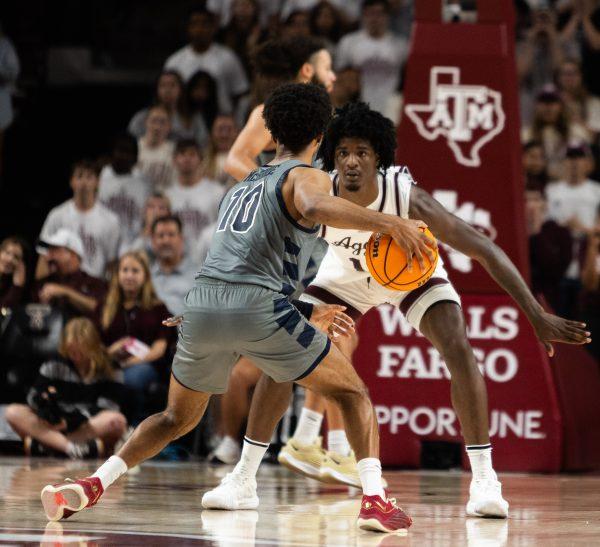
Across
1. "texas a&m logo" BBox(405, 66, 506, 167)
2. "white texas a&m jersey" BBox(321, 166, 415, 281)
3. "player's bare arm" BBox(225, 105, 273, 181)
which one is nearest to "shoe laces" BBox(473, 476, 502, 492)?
"white texas a&m jersey" BBox(321, 166, 415, 281)

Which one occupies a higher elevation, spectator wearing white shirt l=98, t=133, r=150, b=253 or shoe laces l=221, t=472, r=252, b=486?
spectator wearing white shirt l=98, t=133, r=150, b=253

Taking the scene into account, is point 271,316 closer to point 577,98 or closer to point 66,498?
point 66,498

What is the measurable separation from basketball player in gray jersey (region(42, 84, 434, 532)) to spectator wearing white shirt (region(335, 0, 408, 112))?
6231 mm

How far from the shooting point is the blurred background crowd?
8.61 metres

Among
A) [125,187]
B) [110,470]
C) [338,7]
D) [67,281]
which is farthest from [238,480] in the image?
[338,7]

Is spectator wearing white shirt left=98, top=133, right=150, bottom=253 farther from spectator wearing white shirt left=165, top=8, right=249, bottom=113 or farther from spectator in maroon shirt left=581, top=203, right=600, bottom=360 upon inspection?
spectator in maroon shirt left=581, top=203, right=600, bottom=360

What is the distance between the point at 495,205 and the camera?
7.76 meters

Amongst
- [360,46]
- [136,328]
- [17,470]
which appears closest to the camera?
[17,470]

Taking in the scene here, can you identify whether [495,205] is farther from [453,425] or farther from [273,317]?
[273,317]

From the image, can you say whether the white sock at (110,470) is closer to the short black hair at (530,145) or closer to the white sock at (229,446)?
the white sock at (229,446)

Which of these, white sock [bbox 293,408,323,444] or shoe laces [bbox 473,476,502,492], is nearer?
shoe laces [bbox 473,476,502,492]

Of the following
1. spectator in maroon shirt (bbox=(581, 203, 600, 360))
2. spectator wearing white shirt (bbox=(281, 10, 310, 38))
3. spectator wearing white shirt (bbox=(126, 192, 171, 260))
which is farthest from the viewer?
spectator wearing white shirt (bbox=(281, 10, 310, 38))

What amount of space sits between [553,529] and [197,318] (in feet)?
4.92

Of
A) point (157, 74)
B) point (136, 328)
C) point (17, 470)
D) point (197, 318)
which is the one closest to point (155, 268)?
point (136, 328)
